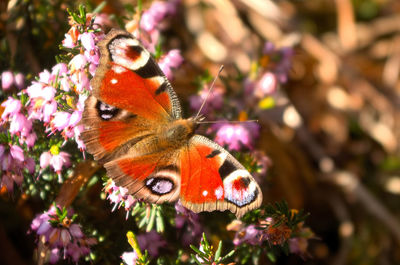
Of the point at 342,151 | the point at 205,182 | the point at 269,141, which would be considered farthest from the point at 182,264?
the point at 342,151

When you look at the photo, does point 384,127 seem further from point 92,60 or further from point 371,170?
point 92,60

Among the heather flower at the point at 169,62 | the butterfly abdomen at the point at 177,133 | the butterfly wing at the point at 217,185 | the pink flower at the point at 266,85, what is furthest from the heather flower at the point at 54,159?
the pink flower at the point at 266,85

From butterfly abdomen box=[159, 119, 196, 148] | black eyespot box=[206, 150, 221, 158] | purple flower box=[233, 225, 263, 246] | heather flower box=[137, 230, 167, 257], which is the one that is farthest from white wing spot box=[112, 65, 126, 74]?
purple flower box=[233, 225, 263, 246]

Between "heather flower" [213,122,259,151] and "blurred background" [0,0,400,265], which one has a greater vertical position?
"heather flower" [213,122,259,151]

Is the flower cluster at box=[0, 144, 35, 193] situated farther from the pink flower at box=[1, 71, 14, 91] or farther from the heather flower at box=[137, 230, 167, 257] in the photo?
the heather flower at box=[137, 230, 167, 257]

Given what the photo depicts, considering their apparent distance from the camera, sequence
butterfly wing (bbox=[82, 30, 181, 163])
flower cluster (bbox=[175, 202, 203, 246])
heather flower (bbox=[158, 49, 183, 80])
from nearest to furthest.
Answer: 1. butterfly wing (bbox=[82, 30, 181, 163])
2. flower cluster (bbox=[175, 202, 203, 246])
3. heather flower (bbox=[158, 49, 183, 80])

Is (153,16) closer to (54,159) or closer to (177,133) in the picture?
(177,133)

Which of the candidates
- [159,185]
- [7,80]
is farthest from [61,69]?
[159,185]
